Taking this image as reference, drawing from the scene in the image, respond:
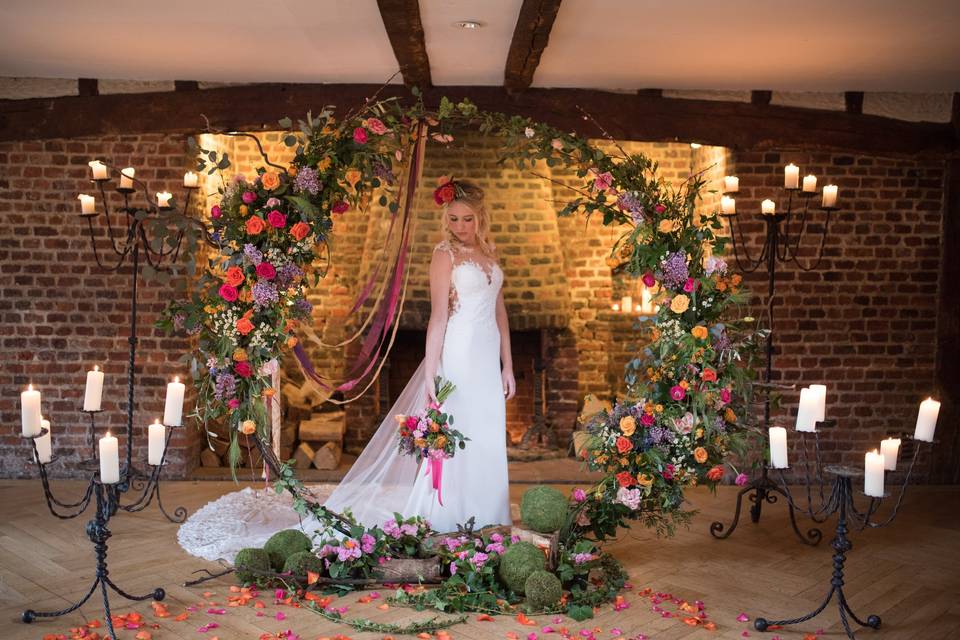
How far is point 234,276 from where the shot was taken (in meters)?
4.00

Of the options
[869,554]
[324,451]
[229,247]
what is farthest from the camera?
[324,451]

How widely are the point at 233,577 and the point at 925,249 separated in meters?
5.15

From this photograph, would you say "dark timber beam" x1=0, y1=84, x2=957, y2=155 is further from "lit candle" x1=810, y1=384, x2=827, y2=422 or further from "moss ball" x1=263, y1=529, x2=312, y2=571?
"moss ball" x1=263, y1=529, x2=312, y2=571

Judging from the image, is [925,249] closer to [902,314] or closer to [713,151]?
[902,314]

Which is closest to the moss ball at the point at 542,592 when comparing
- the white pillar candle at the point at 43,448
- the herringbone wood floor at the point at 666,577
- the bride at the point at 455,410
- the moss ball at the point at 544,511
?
the herringbone wood floor at the point at 666,577

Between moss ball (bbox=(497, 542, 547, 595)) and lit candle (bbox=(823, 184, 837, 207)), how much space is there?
3.01 m

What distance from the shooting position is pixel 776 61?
5.21 meters

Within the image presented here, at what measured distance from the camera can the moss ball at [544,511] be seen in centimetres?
418

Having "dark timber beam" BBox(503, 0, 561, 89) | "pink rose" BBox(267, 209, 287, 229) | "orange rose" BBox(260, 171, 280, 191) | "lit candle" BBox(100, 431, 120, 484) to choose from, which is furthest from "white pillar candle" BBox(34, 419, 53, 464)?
"dark timber beam" BBox(503, 0, 561, 89)

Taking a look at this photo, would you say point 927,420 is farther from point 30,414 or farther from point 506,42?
point 30,414

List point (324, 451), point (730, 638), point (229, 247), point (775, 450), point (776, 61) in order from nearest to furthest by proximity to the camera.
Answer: point (730, 638), point (775, 450), point (229, 247), point (776, 61), point (324, 451)

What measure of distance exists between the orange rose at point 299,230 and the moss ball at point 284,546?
141 centimetres

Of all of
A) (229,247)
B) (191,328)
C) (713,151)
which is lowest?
(191,328)

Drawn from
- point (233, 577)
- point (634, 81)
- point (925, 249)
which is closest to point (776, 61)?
point (634, 81)
